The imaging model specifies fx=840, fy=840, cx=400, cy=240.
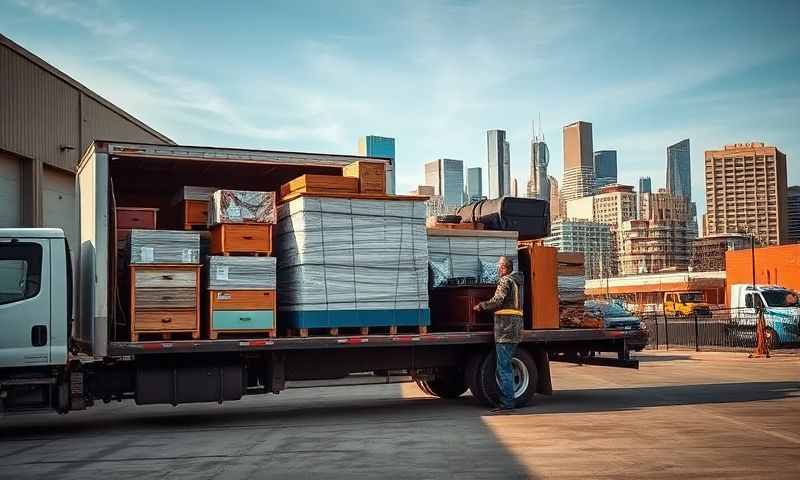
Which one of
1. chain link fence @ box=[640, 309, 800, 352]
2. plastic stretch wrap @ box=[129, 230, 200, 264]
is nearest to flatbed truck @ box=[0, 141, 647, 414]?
plastic stretch wrap @ box=[129, 230, 200, 264]

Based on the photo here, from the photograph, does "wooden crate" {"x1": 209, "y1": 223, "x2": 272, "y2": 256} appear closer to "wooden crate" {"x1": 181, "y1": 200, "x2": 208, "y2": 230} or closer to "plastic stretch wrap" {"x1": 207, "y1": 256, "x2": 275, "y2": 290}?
"plastic stretch wrap" {"x1": 207, "y1": 256, "x2": 275, "y2": 290}

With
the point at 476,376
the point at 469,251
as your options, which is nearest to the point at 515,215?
the point at 469,251

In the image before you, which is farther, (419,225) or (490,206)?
(490,206)

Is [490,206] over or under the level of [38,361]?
over

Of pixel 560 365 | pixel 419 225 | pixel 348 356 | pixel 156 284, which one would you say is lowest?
pixel 560 365

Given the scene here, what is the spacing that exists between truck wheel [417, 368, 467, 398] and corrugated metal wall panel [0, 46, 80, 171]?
38.5ft

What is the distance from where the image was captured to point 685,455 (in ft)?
26.9

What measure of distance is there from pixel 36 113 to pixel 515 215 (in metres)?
13.2

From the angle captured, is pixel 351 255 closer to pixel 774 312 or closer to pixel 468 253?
pixel 468 253

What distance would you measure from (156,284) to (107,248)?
2.58 ft

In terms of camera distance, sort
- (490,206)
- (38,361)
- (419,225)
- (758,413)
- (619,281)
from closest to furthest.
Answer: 1. (38,361)
2. (758,413)
3. (419,225)
4. (490,206)
5. (619,281)

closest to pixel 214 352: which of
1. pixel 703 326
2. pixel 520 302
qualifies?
pixel 520 302

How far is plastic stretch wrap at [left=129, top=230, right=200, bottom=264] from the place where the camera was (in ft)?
35.1

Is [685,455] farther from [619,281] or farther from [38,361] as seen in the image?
[619,281]
